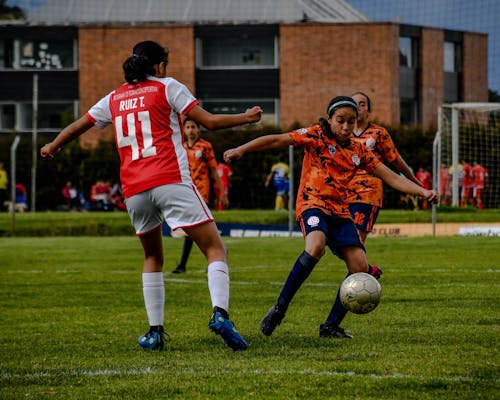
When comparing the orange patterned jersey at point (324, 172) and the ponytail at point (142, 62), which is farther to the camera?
the orange patterned jersey at point (324, 172)

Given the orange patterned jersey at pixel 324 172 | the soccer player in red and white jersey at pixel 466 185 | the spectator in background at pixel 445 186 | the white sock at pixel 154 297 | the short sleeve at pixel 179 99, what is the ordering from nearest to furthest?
the short sleeve at pixel 179 99 < the white sock at pixel 154 297 < the orange patterned jersey at pixel 324 172 < the spectator in background at pixel 445 186 < the soccer player in red and white jersey at pixel 466 185

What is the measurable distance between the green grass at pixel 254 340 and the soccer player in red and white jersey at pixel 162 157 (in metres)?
0.55

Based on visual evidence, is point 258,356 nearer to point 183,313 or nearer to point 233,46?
point 183,313

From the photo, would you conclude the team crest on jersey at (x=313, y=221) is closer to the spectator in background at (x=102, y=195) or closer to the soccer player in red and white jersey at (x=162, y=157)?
the soccer player in red and white jersey at (x=162, y=157)

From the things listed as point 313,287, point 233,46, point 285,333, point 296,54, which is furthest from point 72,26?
point 285,333

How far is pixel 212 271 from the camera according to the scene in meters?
6.73

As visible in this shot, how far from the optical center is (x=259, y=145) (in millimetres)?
7051

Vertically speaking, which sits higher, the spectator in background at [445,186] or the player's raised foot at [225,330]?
the spectator in background at [445,186]

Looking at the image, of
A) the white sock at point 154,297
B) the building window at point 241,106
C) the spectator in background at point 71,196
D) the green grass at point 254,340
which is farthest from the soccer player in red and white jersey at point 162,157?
the building window at point 241,106

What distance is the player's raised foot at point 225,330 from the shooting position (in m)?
6.42

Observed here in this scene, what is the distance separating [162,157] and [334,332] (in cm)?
185

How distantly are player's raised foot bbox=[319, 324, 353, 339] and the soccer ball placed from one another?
1.00 ft

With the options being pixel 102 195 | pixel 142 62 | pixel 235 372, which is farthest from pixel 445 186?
pixel 235 372

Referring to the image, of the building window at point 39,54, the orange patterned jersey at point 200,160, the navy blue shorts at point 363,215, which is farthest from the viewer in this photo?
the building window at point 39,54
